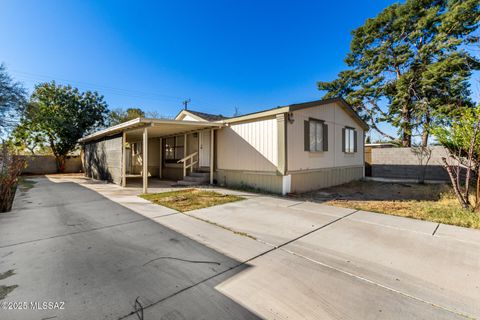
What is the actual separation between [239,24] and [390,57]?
13.7 meters

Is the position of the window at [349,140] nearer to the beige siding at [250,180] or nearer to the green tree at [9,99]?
the beige siding at [250,180]

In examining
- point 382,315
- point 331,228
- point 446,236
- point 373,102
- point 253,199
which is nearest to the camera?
point 382,315

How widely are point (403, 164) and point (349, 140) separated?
163 inches

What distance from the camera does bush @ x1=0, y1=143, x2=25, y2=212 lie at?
510 centimetres

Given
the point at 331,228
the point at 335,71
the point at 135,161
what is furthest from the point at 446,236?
the point at 335,71

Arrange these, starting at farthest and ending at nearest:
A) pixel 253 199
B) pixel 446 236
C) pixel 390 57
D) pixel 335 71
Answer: pixel 335 71
pixel 390 57
pixel 253 199
pixel 446 236

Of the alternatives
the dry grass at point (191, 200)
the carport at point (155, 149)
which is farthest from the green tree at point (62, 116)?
the dry grass at point (191, 200)

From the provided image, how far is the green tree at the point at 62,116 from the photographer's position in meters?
16.4

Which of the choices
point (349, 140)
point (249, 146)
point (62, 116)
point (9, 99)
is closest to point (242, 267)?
point (249, 146)

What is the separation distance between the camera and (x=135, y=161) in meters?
15.9

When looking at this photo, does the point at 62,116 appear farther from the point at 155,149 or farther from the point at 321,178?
the point at 321,178

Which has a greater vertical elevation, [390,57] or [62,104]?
[390,57]

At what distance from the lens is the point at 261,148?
8.02m

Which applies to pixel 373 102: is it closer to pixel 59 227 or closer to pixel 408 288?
pixel 408 288
